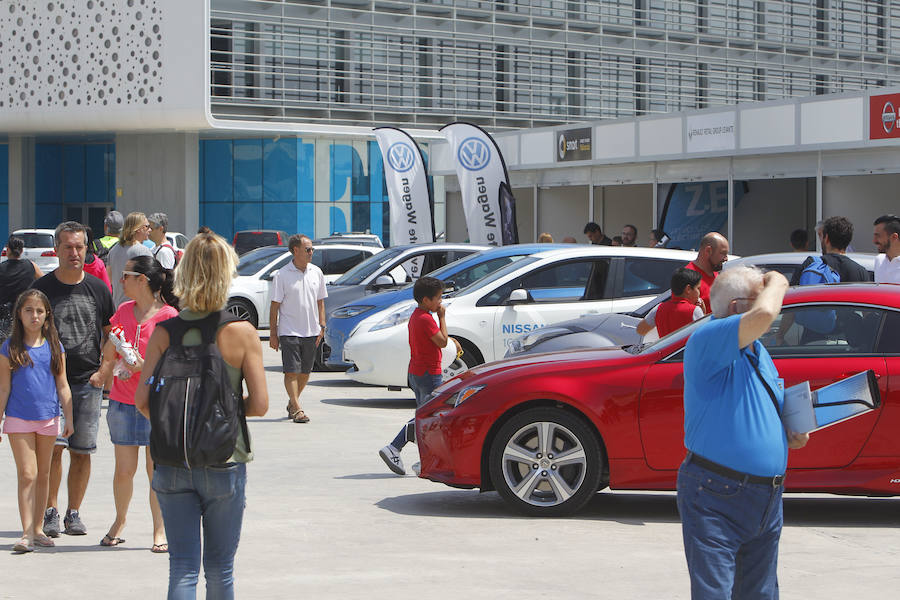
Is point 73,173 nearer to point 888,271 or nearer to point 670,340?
point 888,271

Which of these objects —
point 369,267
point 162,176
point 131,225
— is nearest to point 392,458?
point 131,225

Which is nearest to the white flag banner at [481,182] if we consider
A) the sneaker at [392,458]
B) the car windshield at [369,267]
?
the car windshield at [369,267]

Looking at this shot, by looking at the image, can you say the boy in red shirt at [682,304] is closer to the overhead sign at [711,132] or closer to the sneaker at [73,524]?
the sneaker at [73,524]

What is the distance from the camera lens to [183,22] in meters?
40.1

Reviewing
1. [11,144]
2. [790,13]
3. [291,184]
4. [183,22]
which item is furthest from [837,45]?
[11,144]

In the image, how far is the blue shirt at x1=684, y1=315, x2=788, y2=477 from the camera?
14.2ft

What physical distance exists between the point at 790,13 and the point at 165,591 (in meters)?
52.8

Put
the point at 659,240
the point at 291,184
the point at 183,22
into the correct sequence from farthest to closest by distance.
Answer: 1. the point at 291,184
2. the point at 183,22
3. the point at 659,240

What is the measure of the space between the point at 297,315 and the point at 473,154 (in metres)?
12.2

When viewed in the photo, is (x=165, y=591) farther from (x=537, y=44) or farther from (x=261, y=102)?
(x=537, y=44)

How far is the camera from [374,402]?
13891mm

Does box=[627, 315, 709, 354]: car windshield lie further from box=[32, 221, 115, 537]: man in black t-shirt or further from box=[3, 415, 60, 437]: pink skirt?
box=[3, 415, 60, 437]: pink skirt

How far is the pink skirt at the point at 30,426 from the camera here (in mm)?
6910

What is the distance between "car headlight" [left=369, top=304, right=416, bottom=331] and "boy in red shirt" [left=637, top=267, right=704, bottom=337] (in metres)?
4.86
